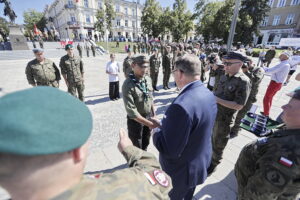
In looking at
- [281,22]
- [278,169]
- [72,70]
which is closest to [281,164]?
[278,169]

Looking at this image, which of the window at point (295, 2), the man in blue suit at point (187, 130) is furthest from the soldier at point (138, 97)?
the window at point (295, 2)

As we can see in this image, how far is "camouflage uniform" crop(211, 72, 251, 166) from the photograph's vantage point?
267cm

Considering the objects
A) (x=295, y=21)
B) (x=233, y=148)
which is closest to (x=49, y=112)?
(x=233, y=148)

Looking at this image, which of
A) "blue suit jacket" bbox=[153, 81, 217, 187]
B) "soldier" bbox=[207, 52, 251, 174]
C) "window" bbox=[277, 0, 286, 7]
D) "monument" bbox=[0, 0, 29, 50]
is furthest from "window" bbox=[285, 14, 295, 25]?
"monument" bbox=[0, 0, 29, 50]

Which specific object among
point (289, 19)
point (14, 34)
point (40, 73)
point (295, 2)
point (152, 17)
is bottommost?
point (40, 73)

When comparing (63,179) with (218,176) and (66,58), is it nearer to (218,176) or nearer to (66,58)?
(218,176)

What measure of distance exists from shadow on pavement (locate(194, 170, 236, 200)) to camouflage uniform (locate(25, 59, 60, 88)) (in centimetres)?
491

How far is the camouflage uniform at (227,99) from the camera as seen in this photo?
267 centimetres

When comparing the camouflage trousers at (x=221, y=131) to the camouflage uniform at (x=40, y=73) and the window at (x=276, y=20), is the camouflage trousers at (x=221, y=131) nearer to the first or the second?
the camouflage uniform at (x=40, y=73)

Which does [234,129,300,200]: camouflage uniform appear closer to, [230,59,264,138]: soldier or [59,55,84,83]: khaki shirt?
[230,59,264,138]: soldier

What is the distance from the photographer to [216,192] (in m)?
2.64

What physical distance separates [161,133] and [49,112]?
122 cm

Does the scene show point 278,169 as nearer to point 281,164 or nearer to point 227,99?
point 281,164

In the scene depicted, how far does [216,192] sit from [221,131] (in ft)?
3.51
